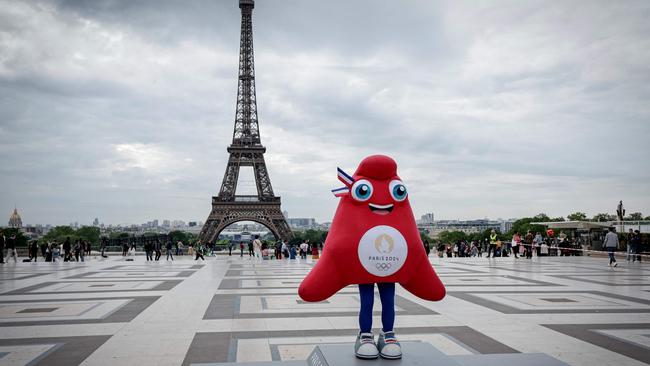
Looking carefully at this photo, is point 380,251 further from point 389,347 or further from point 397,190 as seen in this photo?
point 389,347

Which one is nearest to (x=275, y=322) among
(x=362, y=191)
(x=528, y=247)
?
(x=362, y=191)

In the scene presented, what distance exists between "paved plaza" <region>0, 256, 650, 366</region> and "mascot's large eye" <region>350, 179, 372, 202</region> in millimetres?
1866

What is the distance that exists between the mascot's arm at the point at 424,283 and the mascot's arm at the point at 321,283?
0.64m

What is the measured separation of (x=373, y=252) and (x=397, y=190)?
630 mm

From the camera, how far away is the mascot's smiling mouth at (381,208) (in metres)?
4.43

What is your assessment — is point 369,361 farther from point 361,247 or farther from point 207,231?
point 207,231

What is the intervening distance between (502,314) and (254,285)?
5.98 meters

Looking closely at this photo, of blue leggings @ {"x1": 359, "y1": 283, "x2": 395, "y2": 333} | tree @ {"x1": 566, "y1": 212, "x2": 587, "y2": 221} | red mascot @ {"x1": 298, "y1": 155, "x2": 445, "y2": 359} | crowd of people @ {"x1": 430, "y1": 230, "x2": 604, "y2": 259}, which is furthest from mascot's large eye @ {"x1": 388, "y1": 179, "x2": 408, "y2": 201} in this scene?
tree @ {"x1": 566, "y1": 212, "x2": 587, "y2": 221}

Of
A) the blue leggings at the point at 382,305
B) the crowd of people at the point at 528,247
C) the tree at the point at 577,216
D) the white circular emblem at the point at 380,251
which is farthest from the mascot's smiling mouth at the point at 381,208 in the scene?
the tree at the point at 577,216

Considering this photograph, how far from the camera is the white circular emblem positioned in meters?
4.28

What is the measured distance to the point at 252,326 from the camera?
21.8ft

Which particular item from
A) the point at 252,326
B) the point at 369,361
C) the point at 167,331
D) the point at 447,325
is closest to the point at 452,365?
the point at 369,361

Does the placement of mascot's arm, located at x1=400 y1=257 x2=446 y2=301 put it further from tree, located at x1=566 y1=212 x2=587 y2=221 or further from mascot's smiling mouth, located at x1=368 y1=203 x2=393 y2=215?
tree, located at x1=566 y1=212 x2=587 y2=221

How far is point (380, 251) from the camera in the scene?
14.0 feet
